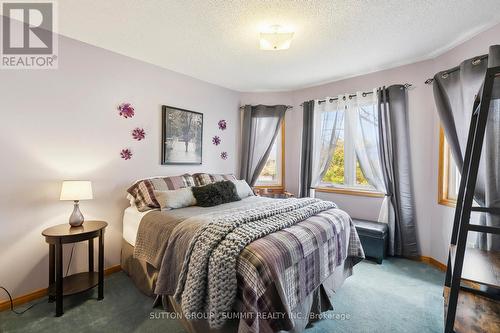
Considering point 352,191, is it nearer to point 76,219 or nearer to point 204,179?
point 204,179

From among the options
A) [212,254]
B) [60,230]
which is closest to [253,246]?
[212,254]

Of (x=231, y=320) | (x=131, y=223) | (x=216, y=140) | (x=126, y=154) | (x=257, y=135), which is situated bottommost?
(x=231, y=320)

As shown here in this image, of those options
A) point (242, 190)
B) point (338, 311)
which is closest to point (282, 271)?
point (338, 311)

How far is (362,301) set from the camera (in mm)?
2104

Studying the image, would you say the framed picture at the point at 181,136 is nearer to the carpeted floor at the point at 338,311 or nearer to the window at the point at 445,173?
the carpeted floor at the point at 338,311

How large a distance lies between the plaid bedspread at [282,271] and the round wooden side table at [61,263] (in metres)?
1.52

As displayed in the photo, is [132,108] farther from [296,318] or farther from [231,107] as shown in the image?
[296,318]

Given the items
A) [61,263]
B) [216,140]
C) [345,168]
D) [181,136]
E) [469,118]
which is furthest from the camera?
[216,140]

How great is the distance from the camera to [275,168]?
4.25 metres

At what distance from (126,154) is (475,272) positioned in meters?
3.16

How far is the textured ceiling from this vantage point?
1857mm

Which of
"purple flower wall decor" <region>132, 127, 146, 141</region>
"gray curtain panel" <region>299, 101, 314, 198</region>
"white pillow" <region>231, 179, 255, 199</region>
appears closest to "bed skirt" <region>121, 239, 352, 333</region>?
"purple flower wall decor" <region>132, 127, 146, 141</region>

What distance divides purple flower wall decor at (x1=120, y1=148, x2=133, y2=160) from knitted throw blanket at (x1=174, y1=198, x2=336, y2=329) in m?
1.66

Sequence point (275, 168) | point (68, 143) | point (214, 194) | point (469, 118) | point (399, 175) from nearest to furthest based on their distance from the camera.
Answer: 1. point (469, 118)
2. point (68, 143)
3. point (214, 194)
4. point (399, 175)
5. point (275, 168)
